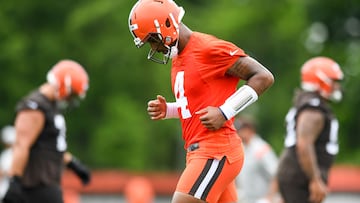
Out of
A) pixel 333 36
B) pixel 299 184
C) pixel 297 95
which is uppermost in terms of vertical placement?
pixel 333 36

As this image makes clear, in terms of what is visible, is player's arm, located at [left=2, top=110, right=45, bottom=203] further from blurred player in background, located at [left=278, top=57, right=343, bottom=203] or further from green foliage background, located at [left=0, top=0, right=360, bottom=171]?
green foliage background, located at [left=0, top=0, right=360, bottom=171]

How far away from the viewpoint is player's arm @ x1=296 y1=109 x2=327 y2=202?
10.9 metres

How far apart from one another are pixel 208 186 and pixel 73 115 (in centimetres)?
2539

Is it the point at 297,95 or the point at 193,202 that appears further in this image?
the point at 297,95

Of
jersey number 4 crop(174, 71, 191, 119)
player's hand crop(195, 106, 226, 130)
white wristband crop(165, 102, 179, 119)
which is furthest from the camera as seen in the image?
white wristband crop(165, 102, 179, 119)

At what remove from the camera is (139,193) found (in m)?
20.0

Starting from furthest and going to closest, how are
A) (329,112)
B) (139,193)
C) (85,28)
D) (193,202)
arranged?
(85,28)
(139,193)
(329,112)
(193,202)

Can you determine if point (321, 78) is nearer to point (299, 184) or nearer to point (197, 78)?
point (299, 184)

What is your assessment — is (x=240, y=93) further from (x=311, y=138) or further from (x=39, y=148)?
(x=39, y=148)

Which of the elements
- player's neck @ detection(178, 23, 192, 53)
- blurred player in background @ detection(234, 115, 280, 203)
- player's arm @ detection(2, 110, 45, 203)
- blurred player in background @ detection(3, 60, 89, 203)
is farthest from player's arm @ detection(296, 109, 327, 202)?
blurred player in background @ detection(234, 115, 280, 203)

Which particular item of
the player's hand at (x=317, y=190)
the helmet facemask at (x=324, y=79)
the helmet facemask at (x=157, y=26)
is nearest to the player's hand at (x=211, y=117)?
the helmet facemask at (x=157, y=26)

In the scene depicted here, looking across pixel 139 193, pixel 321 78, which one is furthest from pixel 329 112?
pixel 139 193

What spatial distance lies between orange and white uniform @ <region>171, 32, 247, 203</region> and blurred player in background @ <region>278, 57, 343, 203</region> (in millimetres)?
2444

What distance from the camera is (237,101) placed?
330 inches
